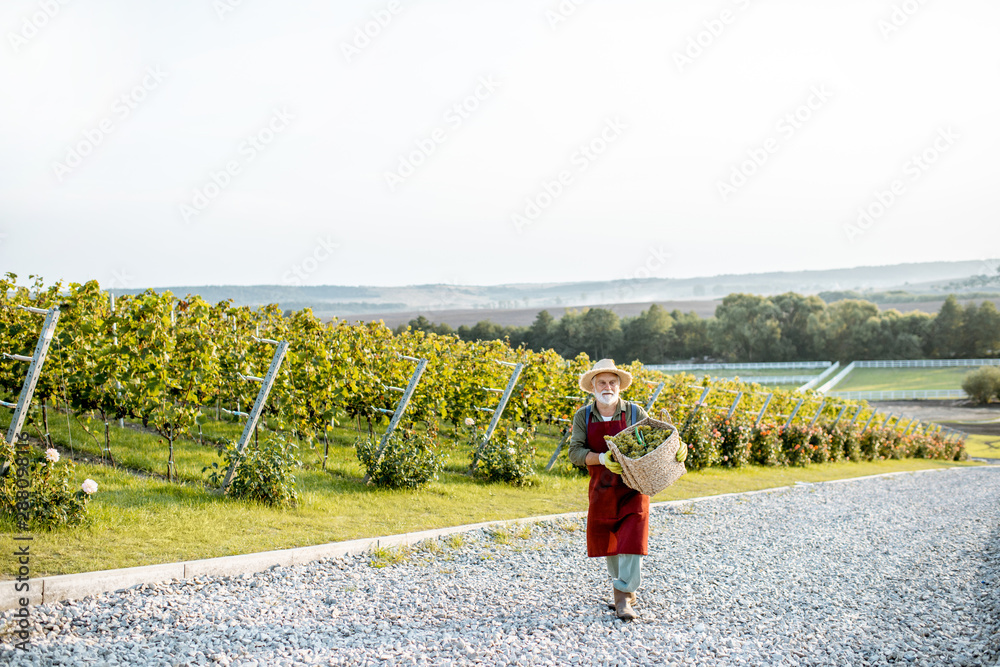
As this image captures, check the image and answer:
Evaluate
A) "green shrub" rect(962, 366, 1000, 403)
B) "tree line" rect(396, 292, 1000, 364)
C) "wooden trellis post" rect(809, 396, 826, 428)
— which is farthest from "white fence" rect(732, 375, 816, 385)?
"wooden trellis post" rect(809, 396, 826, 428)

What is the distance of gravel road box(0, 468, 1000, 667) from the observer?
3.87 m

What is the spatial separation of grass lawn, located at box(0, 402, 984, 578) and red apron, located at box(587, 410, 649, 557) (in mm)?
2341

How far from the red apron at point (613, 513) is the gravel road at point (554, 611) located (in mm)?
456

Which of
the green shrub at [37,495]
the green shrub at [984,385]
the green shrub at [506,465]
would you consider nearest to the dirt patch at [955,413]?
the green shrub at [984,385]

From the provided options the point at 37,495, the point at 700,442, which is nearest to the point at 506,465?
the point at 37,495

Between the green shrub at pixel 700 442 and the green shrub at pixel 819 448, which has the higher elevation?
the green shrub at pixel 700 442

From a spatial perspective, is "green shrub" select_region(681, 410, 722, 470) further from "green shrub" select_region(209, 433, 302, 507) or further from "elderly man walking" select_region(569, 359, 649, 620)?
"elderly man walking" select_region(569, 359, 649, 620)

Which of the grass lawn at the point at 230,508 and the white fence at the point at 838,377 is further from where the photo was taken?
the white fence at the point at 838,377

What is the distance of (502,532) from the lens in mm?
6957

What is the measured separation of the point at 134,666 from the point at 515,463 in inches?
254

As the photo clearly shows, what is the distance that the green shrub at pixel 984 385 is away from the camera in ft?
177

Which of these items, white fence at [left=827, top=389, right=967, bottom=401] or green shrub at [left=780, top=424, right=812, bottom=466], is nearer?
green shrub at [left=780, top=424, right=812, bottom=466]

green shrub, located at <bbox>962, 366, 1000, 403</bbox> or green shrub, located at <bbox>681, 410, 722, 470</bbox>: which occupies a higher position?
green shrub, located at <bbox>681, 410, 722, 470</bbox>

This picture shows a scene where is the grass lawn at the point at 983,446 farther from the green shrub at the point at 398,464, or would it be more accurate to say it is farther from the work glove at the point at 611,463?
the work glove at the point at 611,463
